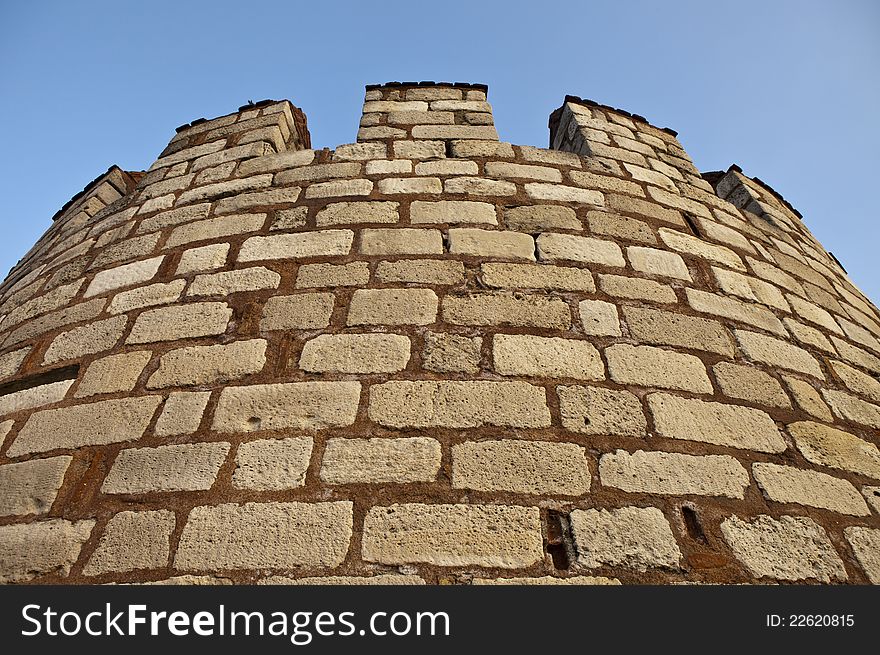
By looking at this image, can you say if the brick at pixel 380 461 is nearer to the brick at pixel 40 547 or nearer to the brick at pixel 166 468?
the brick at pixel 166 468

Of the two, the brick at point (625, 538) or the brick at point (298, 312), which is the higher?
the brick at point (298, 312)

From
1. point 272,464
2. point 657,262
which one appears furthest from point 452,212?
point 272,464

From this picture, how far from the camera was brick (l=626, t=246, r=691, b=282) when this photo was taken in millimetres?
2363

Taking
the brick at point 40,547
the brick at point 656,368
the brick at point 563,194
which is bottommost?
the brick at point 40,547

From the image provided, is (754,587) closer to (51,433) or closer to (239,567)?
(239,567)

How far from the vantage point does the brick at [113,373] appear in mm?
1974

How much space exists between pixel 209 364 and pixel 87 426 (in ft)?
1.49

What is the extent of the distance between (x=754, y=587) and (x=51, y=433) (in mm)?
2279

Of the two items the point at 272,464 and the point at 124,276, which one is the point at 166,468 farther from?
the point at 124,276

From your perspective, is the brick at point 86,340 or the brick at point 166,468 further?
the brick at point 86,340

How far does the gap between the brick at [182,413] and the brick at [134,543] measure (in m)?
0.28

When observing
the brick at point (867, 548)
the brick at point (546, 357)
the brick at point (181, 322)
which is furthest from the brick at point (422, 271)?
the brick at point (867, 548)

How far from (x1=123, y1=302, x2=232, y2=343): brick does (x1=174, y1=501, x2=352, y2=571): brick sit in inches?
30.5

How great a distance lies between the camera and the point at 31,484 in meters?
1.74
